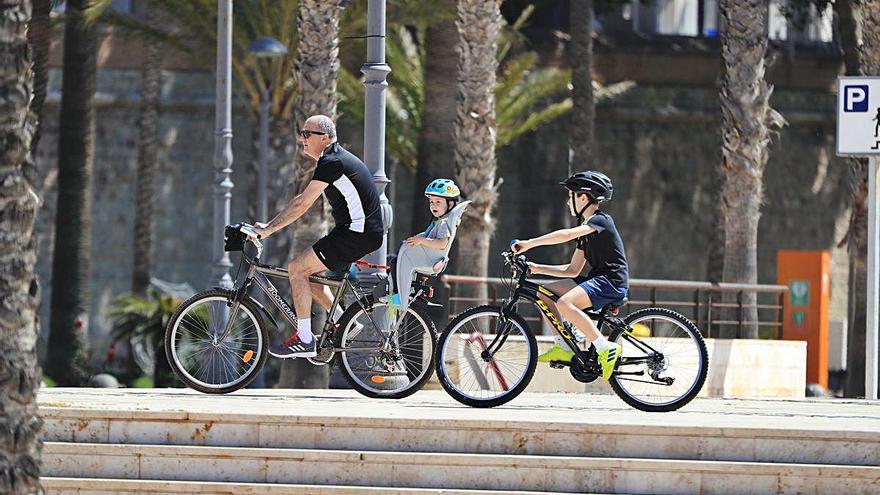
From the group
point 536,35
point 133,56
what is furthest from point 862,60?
point 133,56

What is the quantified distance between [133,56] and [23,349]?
1075 inches

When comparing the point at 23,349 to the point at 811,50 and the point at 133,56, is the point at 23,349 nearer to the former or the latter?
the point at 133,56

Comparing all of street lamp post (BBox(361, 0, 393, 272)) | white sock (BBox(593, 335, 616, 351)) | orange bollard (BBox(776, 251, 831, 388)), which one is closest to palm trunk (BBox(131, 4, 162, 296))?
orange bollard (BBox(776, 251, 831, 388))

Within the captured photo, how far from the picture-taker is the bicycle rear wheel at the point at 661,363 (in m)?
10.9

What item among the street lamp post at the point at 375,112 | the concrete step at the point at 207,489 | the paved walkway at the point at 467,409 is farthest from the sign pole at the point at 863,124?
the concrete step at the point at 207,489

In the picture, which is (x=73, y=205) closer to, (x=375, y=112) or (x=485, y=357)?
(x=375, y=112)

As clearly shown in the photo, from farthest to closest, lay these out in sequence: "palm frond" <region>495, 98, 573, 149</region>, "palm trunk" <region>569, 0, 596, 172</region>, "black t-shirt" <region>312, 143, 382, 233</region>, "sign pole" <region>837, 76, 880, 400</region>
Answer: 1. "palm frond" <region>495, 98, 573, 149</region>
2. "palm trunk" <region>569, 0, 596, 172</region>
3. "sign pole" <region>837, 76, 880, 400</region>
4. "black t-shirt" <region>312, 143, 382, 233</region>

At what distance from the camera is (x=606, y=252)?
1102 centimetres

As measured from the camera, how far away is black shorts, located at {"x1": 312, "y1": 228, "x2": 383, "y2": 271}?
1128cm

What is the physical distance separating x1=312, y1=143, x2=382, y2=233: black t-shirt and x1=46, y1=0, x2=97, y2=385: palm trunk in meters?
16.0

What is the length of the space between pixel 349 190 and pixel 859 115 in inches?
194

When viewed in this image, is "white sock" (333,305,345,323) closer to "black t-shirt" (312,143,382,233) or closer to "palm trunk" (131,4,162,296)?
"black t-shirt" (312,143,382,233)

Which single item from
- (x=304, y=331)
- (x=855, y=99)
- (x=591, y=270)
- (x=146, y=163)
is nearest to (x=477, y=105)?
(x=855, y=99)

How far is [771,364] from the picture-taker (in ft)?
59.9
